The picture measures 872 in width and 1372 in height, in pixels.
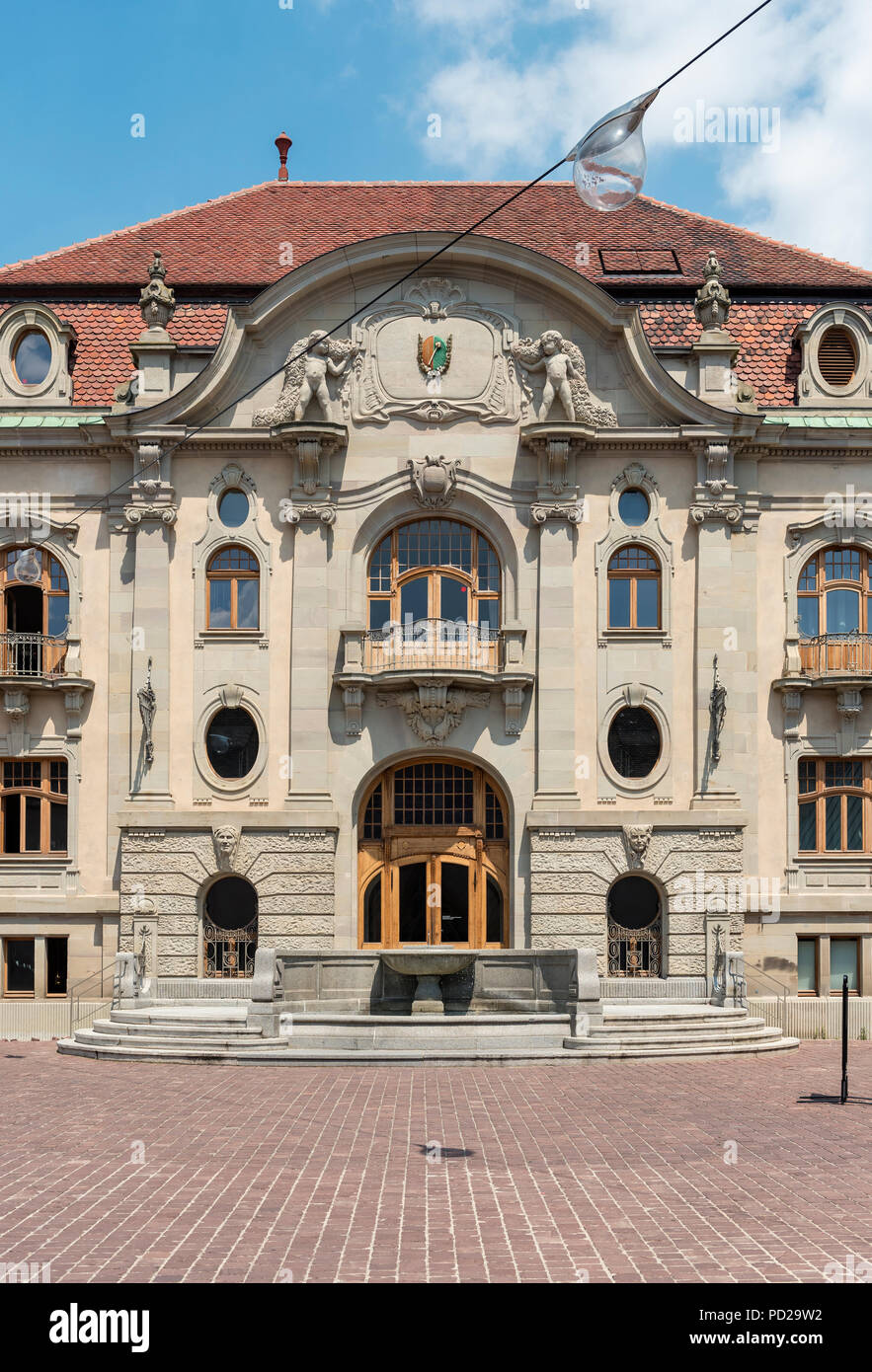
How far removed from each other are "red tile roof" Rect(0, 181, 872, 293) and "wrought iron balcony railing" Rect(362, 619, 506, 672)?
8779mm

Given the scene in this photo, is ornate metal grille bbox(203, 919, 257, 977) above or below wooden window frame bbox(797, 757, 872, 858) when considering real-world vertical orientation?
below

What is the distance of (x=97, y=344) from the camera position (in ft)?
113

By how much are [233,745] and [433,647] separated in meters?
4.85

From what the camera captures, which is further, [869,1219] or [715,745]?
[715,745]

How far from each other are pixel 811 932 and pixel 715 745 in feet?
14.8

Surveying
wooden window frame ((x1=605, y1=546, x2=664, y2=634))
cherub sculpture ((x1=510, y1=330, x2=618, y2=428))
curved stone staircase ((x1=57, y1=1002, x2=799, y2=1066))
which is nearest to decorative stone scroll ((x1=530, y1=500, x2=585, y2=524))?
wooden window frame ((x1=605, y1=546, x2=664, y2=634))

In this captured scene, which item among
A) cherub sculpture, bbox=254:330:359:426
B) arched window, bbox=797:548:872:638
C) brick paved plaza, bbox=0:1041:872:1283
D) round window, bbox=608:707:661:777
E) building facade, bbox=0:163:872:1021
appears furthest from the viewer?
arched window, bbox=797:548:872:638

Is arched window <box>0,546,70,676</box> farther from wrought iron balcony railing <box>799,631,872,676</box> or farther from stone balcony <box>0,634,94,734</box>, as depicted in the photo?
wrought iron balcony railing <box>799,631,872,676</box>

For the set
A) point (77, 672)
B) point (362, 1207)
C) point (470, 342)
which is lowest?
point (362, 1207)

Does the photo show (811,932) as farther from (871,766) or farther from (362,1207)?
(362,1207)

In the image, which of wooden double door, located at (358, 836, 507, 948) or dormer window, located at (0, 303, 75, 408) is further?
dormer window, located at (0, 303, 75, 408)

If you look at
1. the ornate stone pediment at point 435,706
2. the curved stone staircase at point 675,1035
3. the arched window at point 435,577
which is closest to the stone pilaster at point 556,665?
the arched window at point 435,577

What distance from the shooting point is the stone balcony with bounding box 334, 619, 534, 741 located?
3164 cm

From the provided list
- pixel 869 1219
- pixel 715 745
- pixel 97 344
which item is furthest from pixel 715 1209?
pixel 97 344
